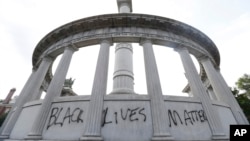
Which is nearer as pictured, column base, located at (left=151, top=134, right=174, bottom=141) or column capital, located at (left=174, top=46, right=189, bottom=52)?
column base, located at (left=151, top=134, right=174, bottom=141)

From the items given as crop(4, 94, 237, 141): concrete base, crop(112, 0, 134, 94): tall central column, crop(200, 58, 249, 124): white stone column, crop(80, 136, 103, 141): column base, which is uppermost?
crop(112, 0, 134, 94): tall central column

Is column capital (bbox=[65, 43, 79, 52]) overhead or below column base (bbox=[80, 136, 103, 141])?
overhead

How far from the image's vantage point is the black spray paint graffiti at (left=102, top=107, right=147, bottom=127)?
6938 mm

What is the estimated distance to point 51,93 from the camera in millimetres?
8398

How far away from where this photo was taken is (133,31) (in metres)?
10.5

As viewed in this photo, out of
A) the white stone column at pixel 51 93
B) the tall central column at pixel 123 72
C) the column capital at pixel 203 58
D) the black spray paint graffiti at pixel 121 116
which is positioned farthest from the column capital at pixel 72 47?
the column capital at pixel 203 58

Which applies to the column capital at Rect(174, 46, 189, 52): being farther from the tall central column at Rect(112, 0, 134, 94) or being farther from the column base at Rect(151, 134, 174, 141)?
the column base at Rect(151, 134, 174, 141)

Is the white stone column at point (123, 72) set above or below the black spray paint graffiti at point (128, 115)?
above

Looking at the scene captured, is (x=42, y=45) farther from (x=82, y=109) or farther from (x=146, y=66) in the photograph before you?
(x=146, y=66)

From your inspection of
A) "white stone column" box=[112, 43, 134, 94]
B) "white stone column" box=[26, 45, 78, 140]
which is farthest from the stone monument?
"white stone column" box=[112, 43, 134, 94]

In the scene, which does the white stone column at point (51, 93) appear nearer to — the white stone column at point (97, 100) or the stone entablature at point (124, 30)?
the stone entablature at point (124, 30)

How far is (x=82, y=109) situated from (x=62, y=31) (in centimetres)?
774

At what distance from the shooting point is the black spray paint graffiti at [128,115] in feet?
22.8

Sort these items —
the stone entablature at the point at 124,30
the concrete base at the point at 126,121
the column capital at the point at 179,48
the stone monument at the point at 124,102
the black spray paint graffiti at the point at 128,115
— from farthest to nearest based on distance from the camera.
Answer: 1. the column capital at the point at 179,48
2. the stone entablature at the point at 124,30
3. the black spray paint graffiti at the point at 128,115
4. the stone monument at the point at 124,102
5. the concrete base at the point at 126,121
